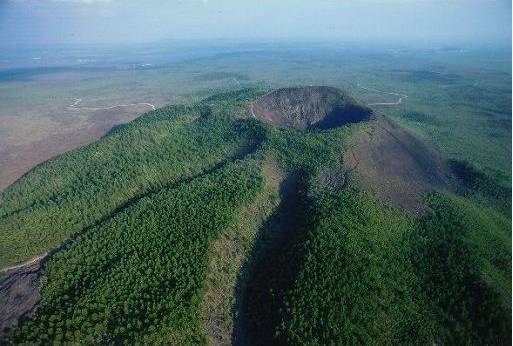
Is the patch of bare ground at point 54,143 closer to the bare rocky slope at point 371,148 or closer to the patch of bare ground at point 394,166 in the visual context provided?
the bare rocky slope at point 371,148

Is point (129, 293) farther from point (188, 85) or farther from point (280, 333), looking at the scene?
point (188, 85)

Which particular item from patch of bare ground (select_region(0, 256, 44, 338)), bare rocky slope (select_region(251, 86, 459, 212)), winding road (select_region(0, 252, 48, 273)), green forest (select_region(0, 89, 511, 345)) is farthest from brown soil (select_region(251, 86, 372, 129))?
patch of bare ground (select_region(0, 256, 44, 338))

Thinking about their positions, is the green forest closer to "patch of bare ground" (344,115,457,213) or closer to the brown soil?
"patch of bare ground" (344,115,457,213)

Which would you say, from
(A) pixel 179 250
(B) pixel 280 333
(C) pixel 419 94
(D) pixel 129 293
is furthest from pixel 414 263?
(C) pixel 419 94

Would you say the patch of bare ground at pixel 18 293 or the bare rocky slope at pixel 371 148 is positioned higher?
the bare rocky slope at pixel 371 148

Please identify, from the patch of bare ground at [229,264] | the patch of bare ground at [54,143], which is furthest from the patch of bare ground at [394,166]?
the patch of bare ground at [54,143]
